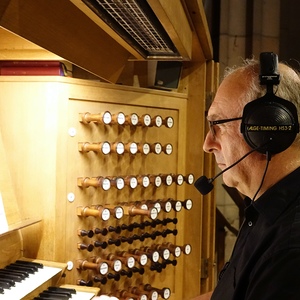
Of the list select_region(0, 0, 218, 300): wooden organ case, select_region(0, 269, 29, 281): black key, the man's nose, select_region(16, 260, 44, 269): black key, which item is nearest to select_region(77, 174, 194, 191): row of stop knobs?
select_region(0, 0, 218, 300): wooden organ case

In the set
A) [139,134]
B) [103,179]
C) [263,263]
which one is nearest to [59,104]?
[103,179]

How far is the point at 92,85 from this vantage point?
2.77 meters

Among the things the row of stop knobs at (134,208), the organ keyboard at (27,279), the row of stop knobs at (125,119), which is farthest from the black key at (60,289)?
the row of stop knobs at (125,119)

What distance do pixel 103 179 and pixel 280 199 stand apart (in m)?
1.39

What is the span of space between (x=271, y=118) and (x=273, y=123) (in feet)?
0.05

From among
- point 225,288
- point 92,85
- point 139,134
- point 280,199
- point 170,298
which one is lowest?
point 170,298

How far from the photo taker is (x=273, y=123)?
4.96 ft

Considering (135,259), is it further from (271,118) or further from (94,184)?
(271,118)

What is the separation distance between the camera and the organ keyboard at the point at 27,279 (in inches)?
83.0

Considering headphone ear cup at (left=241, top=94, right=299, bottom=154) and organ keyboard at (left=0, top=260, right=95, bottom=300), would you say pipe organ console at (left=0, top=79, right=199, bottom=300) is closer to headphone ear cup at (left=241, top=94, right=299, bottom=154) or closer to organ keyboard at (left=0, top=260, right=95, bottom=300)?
organ keyboard at (left=0, top=260, right=95, bottom=300)

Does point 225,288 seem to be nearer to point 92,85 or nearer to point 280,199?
point 280,199

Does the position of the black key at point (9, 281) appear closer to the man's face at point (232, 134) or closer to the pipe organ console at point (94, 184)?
the pipe organ console at point (94, 184)

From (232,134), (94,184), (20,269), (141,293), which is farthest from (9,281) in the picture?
(232,134)

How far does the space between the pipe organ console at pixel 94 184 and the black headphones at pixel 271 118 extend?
3.95 ft
